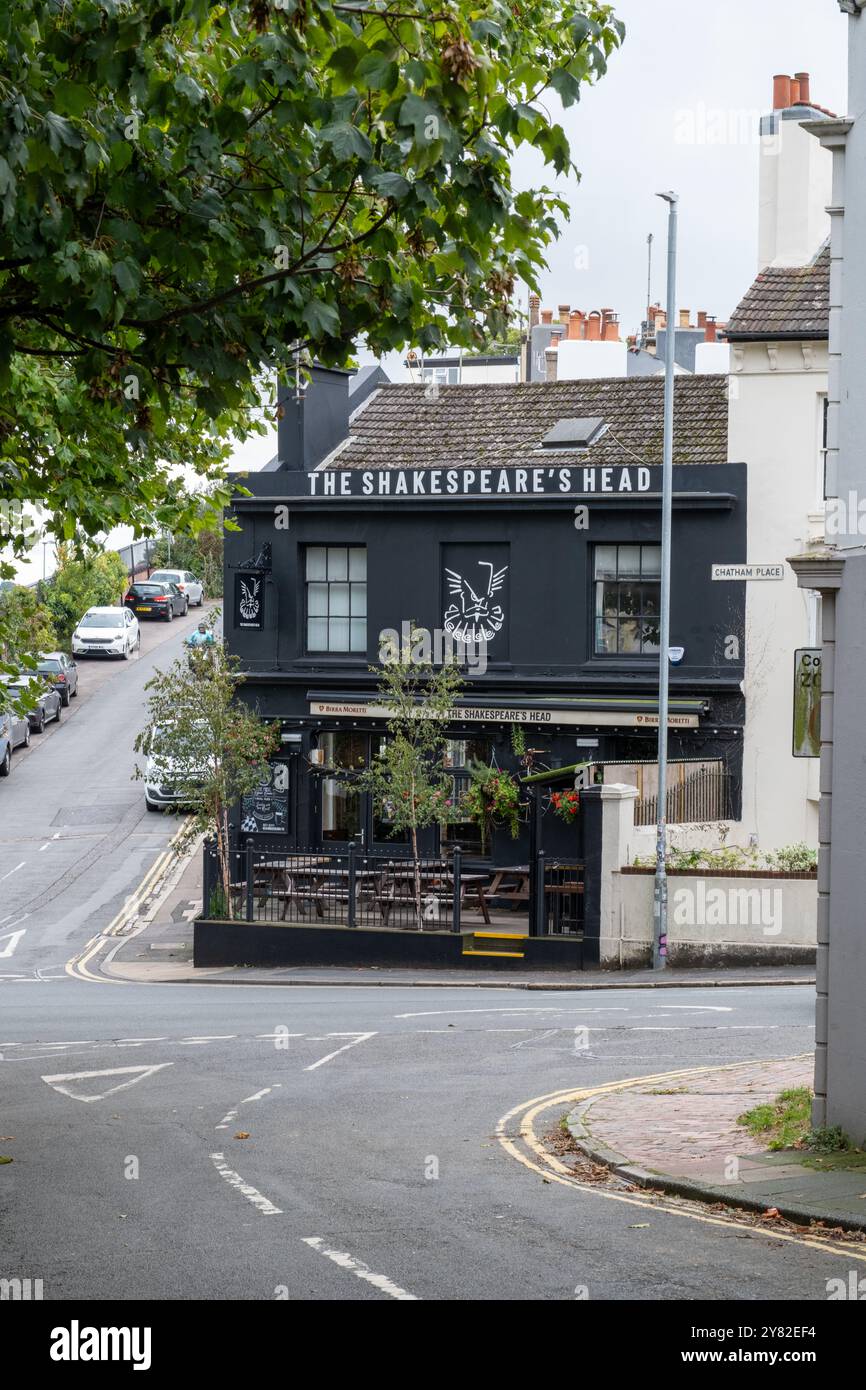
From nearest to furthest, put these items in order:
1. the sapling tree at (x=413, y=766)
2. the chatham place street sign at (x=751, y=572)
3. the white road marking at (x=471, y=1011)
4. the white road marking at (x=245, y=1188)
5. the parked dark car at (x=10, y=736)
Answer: the white road marking at (x=245, y=1188) < the white road marking at (x=471, y=1011) < the chatham place street sign at (x=751, y=572) < the sapling tree at (x=413, y=766) < the parked dark car at (x=10, y=736)

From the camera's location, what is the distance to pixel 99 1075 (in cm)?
1656

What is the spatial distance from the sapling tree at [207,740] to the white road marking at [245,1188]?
53.3 feet

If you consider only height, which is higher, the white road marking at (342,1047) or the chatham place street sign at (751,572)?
the chatham place street sign at (751,572)

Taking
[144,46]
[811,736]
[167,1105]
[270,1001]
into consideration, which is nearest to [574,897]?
[270,1001]

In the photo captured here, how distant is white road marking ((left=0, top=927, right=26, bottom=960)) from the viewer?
29.5m

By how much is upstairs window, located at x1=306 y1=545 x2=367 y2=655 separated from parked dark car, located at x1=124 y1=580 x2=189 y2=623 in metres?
32.4

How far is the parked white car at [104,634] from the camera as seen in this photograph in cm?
5862

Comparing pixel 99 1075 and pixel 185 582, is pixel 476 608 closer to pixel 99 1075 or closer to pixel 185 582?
pixel 99 1075

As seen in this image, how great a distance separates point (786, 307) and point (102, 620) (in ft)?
110

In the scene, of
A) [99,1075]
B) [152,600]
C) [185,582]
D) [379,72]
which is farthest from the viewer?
[185,582]

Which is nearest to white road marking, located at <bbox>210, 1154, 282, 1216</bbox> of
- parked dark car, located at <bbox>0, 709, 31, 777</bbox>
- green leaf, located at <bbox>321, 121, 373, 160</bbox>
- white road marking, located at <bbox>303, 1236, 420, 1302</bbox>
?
white road marking, located at <bbox>303, 1236, 420, 1302</bbox>

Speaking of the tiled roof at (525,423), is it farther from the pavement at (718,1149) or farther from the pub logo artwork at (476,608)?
the pavement at (718,1149)

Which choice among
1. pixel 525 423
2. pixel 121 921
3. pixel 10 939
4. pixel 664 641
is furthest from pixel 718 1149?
pixel 525 423

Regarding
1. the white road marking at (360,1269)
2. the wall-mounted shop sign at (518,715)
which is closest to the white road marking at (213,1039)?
the white road marking at (360,1269)
